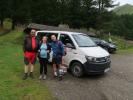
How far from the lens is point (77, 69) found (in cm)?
1034

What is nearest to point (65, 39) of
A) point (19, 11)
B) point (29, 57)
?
point (29, 57)

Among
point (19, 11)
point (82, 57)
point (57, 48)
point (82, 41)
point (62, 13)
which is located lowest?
point (82, 57)

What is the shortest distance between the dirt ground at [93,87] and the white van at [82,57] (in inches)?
16.1

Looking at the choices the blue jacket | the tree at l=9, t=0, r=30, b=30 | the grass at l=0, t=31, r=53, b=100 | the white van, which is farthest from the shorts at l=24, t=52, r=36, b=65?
the tree at l=9, t=0, r=30, b=30

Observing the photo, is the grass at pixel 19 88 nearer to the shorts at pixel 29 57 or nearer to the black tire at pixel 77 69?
the shorts at pixel 29 57

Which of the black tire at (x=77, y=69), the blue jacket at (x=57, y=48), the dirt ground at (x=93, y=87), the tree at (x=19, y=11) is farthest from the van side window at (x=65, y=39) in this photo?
the tree at (x=19, y=11)

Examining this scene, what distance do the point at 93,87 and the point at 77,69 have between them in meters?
1.56

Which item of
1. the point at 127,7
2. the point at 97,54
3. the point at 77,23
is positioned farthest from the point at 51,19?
the point at 127,7

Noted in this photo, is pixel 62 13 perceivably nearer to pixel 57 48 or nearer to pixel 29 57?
pixel 57 48

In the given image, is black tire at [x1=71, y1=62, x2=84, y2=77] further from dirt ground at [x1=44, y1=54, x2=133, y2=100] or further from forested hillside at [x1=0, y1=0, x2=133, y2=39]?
forested hillside at [x1=0, y1=0, x2=133, y2=39]

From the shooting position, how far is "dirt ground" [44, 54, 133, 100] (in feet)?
25.8

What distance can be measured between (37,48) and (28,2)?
35.1 m

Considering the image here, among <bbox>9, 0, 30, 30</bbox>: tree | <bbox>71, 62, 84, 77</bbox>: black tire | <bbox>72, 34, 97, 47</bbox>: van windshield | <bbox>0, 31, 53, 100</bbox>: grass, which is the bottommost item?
<bbox>0, 31, 53, 100</bbox>: grass

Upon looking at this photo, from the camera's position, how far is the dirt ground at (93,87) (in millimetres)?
7879
